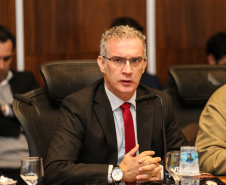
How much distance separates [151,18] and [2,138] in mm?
2027

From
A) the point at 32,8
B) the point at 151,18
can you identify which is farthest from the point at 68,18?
the point at 151,18

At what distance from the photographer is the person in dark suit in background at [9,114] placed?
3.63 metres

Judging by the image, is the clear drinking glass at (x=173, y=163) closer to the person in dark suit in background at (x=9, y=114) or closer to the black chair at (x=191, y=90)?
the black chair at (x=191, y=90)

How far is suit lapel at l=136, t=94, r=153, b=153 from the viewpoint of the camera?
2455 mm

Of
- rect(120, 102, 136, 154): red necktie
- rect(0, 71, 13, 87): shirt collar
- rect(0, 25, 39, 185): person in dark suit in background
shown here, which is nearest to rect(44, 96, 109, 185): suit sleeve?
rect(120, 102, 136, 154): red necktie

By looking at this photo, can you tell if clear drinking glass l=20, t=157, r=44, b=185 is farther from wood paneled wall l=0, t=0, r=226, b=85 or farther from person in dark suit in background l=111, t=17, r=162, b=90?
wood paneled wall l=0, t=0, r=226, b=85

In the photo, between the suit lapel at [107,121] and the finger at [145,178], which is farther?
the suit lapel at [107,121]

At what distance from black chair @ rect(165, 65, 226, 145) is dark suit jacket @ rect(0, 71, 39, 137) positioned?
1.34 metres

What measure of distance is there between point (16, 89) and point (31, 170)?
2125mm

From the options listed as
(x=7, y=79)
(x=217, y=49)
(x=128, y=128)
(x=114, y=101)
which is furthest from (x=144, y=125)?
(x=217, y=49)

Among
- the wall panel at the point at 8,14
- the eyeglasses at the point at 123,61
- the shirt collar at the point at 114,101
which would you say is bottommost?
the shirt collar at the point at 114,101

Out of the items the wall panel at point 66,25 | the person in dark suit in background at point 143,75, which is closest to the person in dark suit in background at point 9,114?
the wall panel at point 66,25

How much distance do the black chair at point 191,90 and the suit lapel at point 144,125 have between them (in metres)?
0.48

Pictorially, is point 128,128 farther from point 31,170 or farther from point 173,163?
point 31,170
